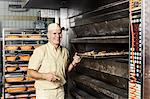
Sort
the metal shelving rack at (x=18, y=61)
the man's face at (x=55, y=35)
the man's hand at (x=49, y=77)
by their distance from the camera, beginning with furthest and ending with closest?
the metal shelving rack at (x=18, y=61)
the man's face at (x=55, y=35)
the man's hand at (x=49, y=77)

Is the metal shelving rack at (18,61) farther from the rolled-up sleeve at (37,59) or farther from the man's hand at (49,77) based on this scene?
the man's hand at (49,77)

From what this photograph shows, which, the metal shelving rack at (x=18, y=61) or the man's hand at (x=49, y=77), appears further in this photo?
the metal shelving rack at (x=18, y=61)

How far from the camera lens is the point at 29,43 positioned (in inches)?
170

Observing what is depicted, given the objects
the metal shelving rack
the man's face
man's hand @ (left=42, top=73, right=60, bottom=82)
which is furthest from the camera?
the metal shelving rack

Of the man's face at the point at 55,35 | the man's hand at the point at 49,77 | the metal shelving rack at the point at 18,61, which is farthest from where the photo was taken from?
the metal shelving rack at the point at 18,61

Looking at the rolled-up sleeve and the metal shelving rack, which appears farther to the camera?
the metal shelving rack

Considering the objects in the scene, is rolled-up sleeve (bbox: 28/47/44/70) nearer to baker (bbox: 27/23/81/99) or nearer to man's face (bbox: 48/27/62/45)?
baker (bbox: 27/23/81/99)

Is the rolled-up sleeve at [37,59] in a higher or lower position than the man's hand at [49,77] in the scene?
higher

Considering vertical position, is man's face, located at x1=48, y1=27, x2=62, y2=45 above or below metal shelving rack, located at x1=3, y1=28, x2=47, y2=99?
above

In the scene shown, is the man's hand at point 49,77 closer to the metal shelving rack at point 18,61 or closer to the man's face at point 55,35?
the man's face at point 55,35

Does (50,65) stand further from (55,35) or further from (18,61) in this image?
(18,61)

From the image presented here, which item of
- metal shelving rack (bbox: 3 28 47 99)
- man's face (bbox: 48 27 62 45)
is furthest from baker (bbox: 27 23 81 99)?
metal shelving rack (bbox: 3 28 47 99)

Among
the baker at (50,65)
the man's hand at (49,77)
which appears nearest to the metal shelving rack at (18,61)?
the baker at (50,65)

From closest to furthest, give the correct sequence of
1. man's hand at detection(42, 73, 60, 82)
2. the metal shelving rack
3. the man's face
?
man's hand at detection(42, 73, 60, 82), the man's face, the metal shelving rack
